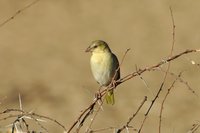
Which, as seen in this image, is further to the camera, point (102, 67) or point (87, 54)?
point (87, 54)

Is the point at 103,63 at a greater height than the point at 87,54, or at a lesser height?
lesser

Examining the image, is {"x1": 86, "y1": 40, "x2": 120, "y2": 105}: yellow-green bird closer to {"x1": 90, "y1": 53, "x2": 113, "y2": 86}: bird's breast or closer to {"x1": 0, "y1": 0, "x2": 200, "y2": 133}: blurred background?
{"x1": 90, "y1": 53, "x2": 113, "y2": 86}: bird's breast

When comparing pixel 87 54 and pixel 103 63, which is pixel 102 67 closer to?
pixel 103 63

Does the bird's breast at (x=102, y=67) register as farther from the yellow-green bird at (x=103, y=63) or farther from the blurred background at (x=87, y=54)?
the blurred background at (x=87, y=54)

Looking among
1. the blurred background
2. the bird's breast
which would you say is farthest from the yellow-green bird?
the blurred background

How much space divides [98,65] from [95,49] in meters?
0.11

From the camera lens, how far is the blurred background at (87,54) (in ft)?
45.9

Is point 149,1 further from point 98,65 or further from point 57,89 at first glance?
point 98,65

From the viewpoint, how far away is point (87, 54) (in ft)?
52.3

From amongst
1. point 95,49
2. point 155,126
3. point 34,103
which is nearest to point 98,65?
point 95,49

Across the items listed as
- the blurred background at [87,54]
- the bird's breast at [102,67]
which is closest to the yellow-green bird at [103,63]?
the bird's breast at [102,67]

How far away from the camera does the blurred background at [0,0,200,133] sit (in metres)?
14.0

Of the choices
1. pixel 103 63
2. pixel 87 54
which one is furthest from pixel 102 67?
pixel 87 54

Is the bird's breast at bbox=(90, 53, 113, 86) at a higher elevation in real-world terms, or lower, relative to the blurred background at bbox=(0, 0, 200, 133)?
lower
